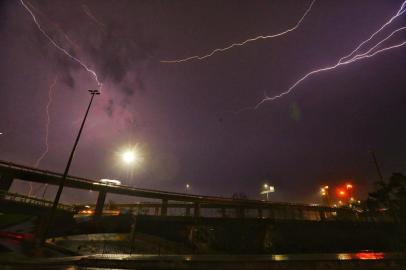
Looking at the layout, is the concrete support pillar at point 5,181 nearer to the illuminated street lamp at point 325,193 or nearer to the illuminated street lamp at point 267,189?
the illuminated street lamp at point 267,189

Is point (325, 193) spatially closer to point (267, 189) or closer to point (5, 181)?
point (267, 189)

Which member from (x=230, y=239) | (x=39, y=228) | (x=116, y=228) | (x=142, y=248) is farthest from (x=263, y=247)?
(x=39, y=228)

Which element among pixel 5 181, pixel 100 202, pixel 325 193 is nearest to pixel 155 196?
pixel 100 202

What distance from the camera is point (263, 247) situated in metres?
32.9

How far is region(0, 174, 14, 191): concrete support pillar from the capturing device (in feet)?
142

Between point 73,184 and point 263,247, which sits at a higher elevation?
point 73,184

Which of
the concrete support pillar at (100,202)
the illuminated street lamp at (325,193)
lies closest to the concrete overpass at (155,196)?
the concrete support pillar at (100,202)

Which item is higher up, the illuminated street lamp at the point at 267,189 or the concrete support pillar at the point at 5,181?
the illuminated street lamp at the point at 267,189

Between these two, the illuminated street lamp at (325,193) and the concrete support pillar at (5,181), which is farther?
the illuminated street lamp at (325,193)

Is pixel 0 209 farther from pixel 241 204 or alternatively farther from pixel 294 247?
pixel 241 204

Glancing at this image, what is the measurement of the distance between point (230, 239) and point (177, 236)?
13802 mm

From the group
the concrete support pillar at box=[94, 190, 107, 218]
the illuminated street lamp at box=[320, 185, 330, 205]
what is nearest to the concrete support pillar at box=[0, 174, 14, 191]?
the concrete support pillar at box=[94, 190, 107, 218]

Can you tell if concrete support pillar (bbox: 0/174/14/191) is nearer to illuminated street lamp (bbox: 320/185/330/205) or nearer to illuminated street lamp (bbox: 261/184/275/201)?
illuminated street lamp (bbox: 261/184/275/201)

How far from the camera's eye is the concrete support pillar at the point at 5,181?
43.3 m
